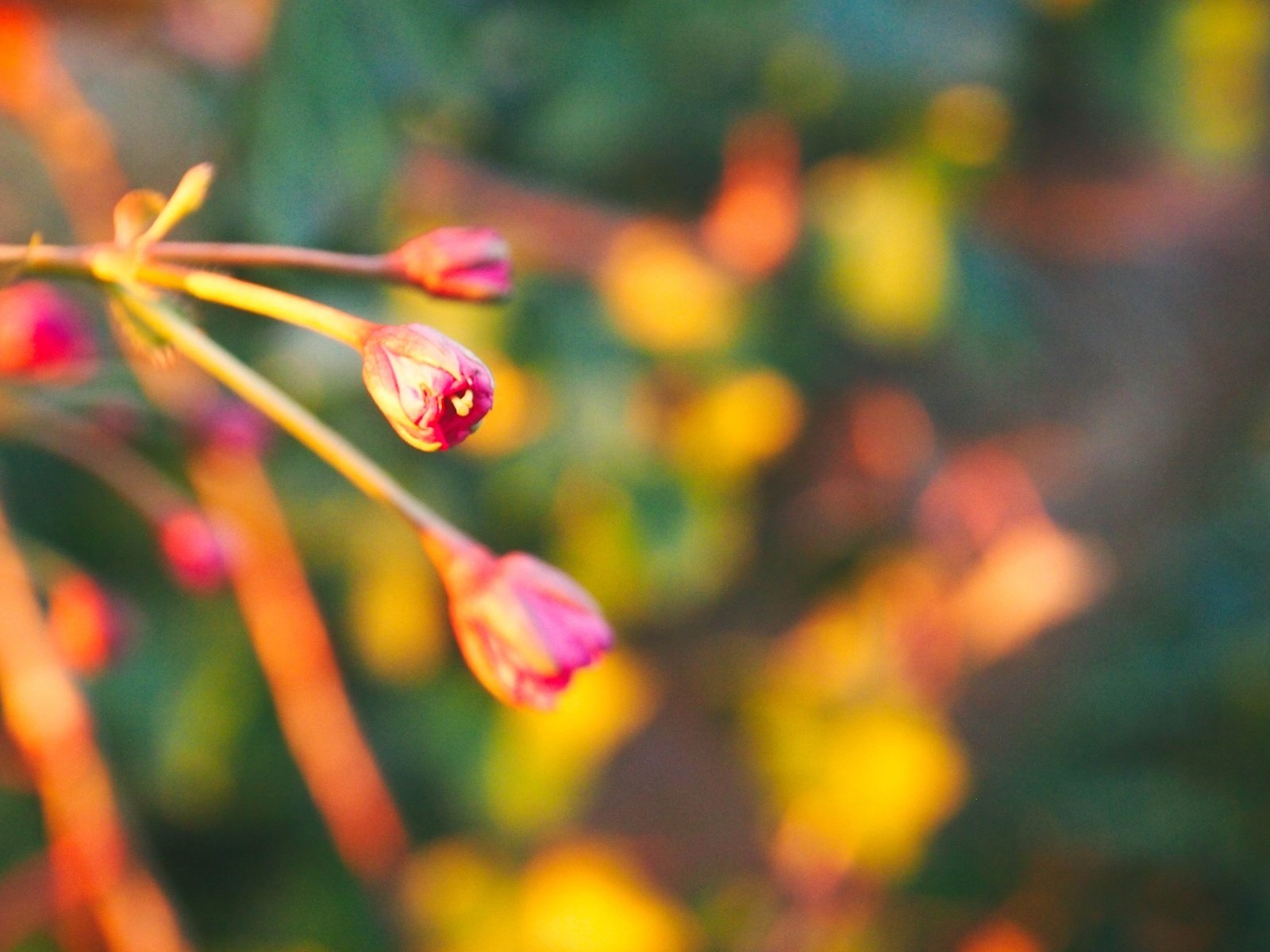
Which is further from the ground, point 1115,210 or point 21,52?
point 1115,210

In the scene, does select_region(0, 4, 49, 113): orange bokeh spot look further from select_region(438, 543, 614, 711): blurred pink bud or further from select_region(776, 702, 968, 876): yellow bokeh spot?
select_region(776, 702, 968, 876): yellow bokeh spot

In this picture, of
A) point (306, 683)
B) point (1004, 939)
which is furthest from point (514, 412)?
point (1004, 939)

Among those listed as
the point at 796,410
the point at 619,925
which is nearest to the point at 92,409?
the point at 796,410

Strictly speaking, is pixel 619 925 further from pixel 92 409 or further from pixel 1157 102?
pixel 1157 102

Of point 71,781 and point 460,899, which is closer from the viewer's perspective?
point 71,781

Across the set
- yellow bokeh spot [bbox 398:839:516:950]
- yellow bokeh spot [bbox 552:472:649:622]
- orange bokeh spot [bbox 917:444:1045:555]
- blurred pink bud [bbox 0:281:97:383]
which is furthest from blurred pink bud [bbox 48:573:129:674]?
orange bokeh spot [bbox 917:444:1045:555]

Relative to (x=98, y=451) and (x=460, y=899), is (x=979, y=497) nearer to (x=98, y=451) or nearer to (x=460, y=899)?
(x=460, y=899)

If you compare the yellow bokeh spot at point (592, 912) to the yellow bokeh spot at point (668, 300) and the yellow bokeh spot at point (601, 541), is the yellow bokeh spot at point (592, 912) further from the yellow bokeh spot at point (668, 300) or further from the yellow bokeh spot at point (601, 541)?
the yellow bokeh spot at point (668, 300)
